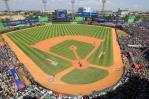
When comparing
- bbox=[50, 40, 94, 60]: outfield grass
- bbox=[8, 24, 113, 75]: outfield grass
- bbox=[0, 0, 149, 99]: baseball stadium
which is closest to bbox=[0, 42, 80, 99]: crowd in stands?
bbox=[0, 0, 149, 99]: baseball stadium

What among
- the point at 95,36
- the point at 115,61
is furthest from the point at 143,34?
the point at 115,61

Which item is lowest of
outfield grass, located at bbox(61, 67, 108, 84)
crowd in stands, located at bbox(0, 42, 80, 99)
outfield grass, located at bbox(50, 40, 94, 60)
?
outfield grass, located at bbox(61, 67, 108, 84)

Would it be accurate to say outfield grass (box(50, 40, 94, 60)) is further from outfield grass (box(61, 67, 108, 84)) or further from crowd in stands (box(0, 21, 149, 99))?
crowd in stands (box(0, 21, 149, 99))

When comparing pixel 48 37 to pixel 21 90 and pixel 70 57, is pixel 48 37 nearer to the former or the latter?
pixel 70 57

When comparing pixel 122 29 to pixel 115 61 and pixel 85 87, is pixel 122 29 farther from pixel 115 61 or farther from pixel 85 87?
pixel 85 87

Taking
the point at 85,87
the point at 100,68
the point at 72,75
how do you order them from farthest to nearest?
the point at 100,68
the point at 72,75
the point at 85,87

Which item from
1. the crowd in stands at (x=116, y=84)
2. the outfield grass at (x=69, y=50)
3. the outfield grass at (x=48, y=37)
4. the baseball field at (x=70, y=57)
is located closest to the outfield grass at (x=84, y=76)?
the baseball field at (x=70, y=57)

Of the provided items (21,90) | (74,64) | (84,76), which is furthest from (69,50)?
(21,90)
